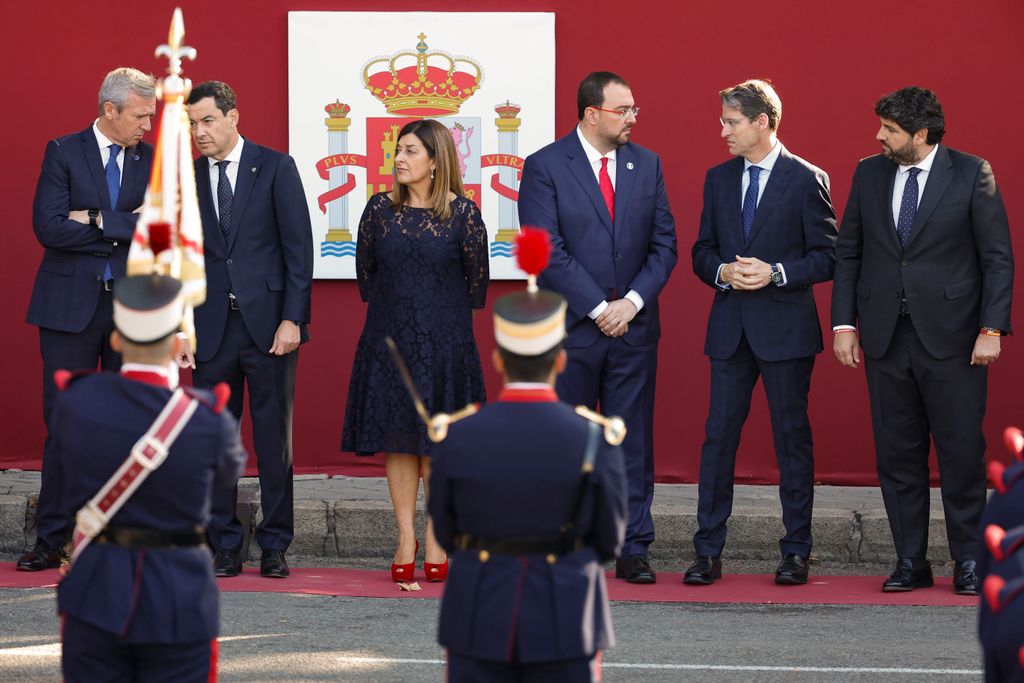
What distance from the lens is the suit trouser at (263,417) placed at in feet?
27.4

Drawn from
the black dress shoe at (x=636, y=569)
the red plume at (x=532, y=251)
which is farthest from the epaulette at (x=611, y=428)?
the black dress shoe at (x=636, y=569)

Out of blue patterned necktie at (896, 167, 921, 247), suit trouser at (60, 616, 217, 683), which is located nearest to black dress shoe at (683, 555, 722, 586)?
blue patterned necktie at (896, 167, 921, 247)

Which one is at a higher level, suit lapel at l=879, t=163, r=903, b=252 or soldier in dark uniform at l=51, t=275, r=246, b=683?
suit lapel at l=879, t=163, r=903, b=252

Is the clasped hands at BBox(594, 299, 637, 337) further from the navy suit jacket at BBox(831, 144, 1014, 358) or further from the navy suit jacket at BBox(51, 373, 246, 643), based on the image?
the navy suit jacket at BBox(51, 373, 246, 643)

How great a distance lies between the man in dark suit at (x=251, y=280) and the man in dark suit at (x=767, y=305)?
1921 mm

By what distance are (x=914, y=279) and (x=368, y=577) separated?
285 centimetres

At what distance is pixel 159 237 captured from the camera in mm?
5055

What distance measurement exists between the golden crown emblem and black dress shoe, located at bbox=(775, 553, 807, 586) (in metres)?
3.29

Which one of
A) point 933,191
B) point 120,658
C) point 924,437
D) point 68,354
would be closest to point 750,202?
point 933,191

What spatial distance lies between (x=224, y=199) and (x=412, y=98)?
6.68 feet

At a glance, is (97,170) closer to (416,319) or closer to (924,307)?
(416,319)

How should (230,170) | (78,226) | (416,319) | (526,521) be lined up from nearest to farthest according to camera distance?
(526,521), (416,319), (78,226), (230,170)

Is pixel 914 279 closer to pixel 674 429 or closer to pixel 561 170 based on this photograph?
pixel 561 170

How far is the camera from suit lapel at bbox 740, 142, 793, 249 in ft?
27.5
